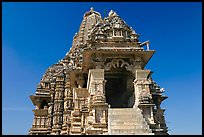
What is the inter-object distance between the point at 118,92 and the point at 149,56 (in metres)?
3.50

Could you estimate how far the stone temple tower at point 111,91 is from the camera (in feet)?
30.2

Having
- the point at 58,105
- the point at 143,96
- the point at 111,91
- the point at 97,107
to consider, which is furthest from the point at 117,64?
the point at 58,105

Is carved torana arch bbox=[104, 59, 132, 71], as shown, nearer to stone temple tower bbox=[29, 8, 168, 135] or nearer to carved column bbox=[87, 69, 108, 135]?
stone temple tower bbox=[29, 8, 168, 135]

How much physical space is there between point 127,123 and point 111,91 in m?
5.20

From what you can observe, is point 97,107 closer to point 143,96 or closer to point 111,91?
point 143,96

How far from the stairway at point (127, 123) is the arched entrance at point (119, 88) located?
101 inches

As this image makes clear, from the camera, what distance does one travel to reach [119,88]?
13836mm

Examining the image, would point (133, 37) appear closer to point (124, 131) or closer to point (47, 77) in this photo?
point (124, 131)

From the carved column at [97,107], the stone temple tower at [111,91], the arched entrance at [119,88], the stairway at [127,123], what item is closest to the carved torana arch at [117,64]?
the stone temple tower at [111,91]

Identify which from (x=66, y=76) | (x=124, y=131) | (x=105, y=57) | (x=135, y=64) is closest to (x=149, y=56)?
(x=135, y=64)

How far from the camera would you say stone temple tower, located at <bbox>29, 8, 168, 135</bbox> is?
30.2 feet

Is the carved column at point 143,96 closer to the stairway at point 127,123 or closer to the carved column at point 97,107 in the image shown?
the stairway at point 127,123

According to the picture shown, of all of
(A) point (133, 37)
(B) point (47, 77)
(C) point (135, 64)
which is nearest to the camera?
(C) point (135, 64)

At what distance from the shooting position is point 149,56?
11.1 metres
